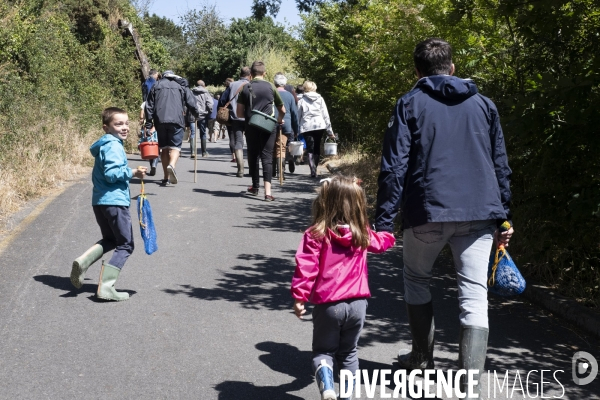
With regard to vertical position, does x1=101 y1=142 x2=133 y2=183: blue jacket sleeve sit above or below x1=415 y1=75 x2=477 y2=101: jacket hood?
below

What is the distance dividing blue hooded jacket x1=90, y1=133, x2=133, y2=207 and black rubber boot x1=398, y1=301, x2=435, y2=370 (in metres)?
2.90

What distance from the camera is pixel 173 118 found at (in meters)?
13.0

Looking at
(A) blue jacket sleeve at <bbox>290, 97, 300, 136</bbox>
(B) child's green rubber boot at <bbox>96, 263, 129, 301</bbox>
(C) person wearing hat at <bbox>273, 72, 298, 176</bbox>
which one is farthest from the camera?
(A) blue jacket sleeve at <bbox>290, 97, 300, 136</bbox>

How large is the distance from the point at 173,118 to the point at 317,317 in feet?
29.9

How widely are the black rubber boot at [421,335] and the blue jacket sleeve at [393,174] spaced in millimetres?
651

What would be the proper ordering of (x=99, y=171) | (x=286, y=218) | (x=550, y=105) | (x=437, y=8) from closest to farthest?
(x=550, y=105)
(x=99, y=171)
(x=437, y=8)
(x=286, y=218)

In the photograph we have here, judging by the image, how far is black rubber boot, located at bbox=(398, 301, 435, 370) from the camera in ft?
15.7

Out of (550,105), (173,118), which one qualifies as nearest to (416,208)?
(550,105)

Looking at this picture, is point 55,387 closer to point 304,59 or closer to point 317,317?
point 317,317

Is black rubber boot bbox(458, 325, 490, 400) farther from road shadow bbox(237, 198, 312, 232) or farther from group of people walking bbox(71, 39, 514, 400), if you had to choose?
road shadow bbox(237, 198, 312, 232)

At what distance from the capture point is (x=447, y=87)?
446cm

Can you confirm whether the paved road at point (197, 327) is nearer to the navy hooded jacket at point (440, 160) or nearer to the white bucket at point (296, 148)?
the navy hooded jacket at point (440, 160)

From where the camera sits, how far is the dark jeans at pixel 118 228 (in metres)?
6.69

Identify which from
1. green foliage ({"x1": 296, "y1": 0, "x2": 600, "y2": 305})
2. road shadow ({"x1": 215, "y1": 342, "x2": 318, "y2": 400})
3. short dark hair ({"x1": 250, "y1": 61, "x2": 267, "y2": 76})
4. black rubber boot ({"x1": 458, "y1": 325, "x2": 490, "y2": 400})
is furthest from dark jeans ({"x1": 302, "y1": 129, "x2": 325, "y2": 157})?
black rubber boot ({"x1": 458, "y1": 325, "x2": 490, "y2": 400})
